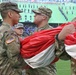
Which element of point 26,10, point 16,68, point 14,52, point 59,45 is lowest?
point 26,10

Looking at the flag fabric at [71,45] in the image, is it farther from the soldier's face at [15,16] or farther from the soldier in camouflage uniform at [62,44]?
the soldier's face at [15,16]

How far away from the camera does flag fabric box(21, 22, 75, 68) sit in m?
3.57

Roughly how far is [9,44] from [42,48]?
57 centimetres

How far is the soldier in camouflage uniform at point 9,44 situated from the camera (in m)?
4.02

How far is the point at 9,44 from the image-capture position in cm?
403

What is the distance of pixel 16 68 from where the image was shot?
4.20 metres

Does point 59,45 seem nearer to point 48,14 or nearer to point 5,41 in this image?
point 5,41

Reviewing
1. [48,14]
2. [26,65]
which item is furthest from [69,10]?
[26,65]

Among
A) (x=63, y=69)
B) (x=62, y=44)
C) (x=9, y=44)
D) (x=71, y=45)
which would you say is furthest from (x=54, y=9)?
(x=71, y=45)

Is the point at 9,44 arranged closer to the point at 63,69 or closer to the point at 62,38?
the point at 62,38

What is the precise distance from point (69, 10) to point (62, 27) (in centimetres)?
2252

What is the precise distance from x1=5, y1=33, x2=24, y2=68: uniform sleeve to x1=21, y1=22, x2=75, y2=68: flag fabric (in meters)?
0.25

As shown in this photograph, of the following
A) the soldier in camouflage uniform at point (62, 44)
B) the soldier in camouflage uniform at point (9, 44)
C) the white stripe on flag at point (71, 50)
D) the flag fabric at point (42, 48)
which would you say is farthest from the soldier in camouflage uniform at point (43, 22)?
the white stripe on flag at point (71, 50)

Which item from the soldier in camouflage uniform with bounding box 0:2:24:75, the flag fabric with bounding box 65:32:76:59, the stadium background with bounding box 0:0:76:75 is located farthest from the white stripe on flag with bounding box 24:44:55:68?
the stadium background with bounding box 0:0:76:75
